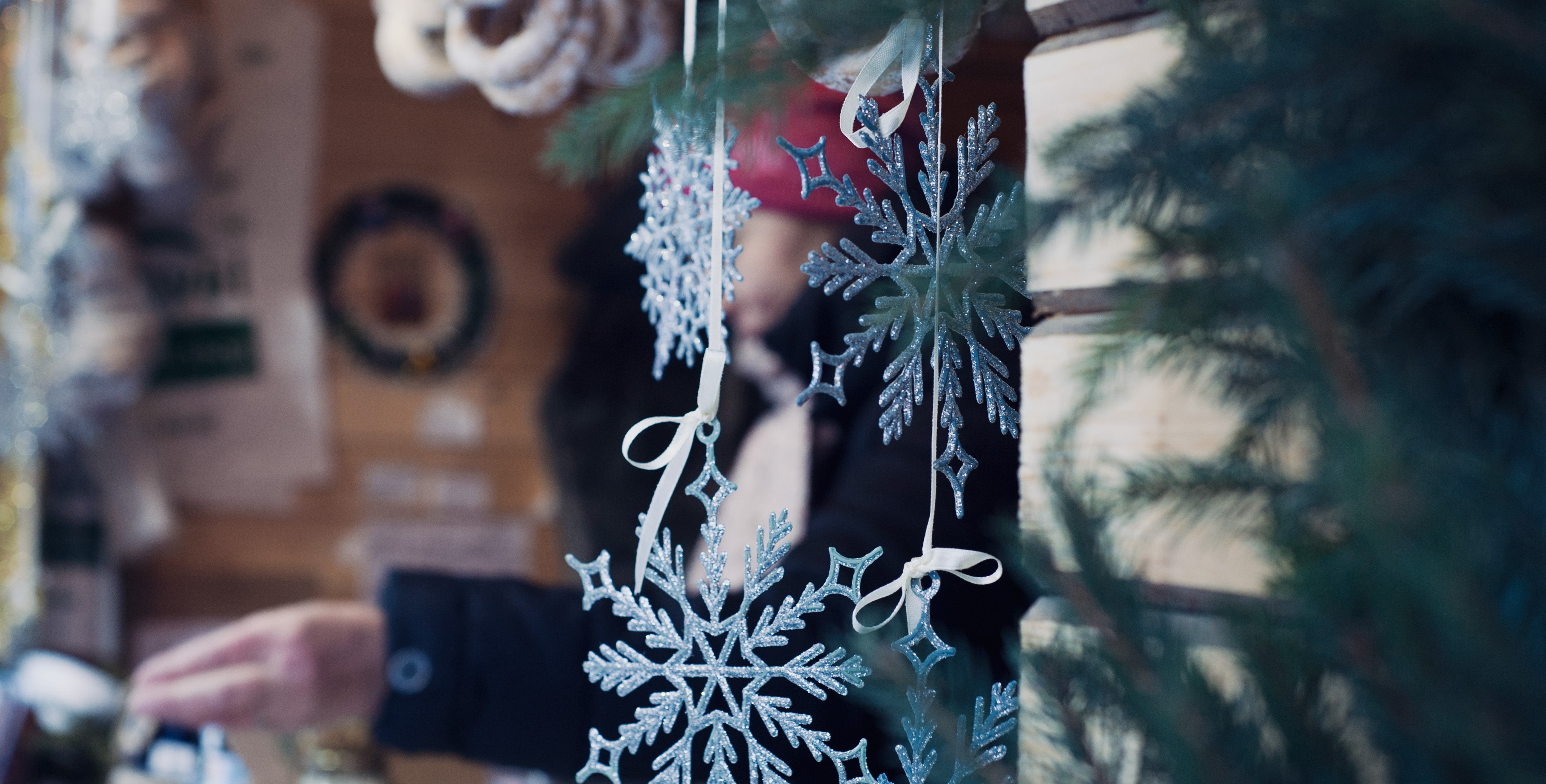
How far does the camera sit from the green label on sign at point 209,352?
2.21 meters

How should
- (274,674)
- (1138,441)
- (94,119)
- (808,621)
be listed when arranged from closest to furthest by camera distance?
(1138,441) → (808,621) → (274,674) → (94,119)

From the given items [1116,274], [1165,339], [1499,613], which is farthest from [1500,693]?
[1116,274]

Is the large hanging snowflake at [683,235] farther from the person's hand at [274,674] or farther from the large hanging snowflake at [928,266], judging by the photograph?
the person's hand at [274,674]

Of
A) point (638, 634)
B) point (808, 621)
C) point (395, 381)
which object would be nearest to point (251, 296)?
point (395, 381)

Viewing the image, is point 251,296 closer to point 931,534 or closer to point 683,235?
point 683,235

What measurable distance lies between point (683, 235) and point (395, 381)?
186 cm

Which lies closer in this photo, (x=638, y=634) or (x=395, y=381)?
(x=638, y=634)

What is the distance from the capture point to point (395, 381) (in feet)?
7.55

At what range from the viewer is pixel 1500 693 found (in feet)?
0.64

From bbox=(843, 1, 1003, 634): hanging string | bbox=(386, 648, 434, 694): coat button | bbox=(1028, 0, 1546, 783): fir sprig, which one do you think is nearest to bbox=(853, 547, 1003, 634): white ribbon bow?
bbox=(843, 1, 1003, 634): hanging string

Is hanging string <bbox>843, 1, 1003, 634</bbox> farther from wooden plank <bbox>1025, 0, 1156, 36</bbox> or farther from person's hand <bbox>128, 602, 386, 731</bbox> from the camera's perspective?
person's hand <bbox>128, 602, 386, 731</bbox>

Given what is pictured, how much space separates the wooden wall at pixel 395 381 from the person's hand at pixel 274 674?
1274 mm

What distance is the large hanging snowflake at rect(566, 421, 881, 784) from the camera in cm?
54

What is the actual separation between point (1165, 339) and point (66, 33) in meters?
1.82
